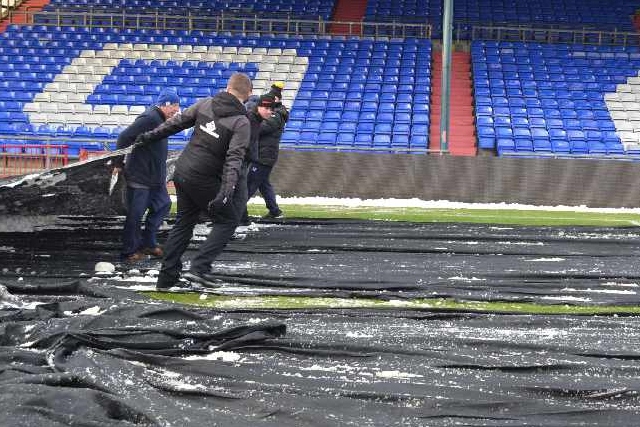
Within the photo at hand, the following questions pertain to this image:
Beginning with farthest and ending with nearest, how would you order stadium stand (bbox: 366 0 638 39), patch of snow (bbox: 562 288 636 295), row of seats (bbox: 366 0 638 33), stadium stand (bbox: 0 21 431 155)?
row of seats (bbox: 366 0 638 33)
stadium stand (bbox: 366 0 638 39)
stadium stand (bbox: 0 21 431 155)
patch of snow (bbox: 562 288 636 295)

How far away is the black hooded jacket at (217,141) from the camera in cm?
610

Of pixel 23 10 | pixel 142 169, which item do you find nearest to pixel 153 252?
pixel 142 169

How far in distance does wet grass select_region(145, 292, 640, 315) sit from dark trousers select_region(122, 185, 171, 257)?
1.32 metres

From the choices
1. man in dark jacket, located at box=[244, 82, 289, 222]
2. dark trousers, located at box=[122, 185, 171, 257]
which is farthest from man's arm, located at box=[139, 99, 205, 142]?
man in dark jacket, located at box=[244, 82, 289, 222]

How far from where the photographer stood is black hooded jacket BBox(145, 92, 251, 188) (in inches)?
240

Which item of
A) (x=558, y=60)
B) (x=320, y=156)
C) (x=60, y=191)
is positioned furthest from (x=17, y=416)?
(x=558, y=60)

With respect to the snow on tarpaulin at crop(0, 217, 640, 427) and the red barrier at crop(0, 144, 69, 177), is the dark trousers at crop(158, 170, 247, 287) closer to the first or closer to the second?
the snow on tarpaulin at crop(0, 217, 640, 427)

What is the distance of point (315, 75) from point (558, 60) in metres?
6.63

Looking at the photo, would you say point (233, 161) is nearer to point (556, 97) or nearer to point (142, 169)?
point (142, 169)

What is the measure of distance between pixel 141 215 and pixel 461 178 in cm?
840

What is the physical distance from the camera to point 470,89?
22.6m

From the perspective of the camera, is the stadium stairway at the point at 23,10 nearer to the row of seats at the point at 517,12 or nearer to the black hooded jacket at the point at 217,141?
the row of seats at the point at 517,12

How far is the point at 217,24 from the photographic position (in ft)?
79.7

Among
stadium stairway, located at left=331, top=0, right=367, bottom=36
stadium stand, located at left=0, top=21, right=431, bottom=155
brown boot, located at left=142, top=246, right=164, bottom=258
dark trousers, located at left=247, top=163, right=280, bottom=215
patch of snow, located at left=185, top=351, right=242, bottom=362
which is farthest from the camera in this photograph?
stadium stairway, located at left=331, top=0, right=367, bottom=36
